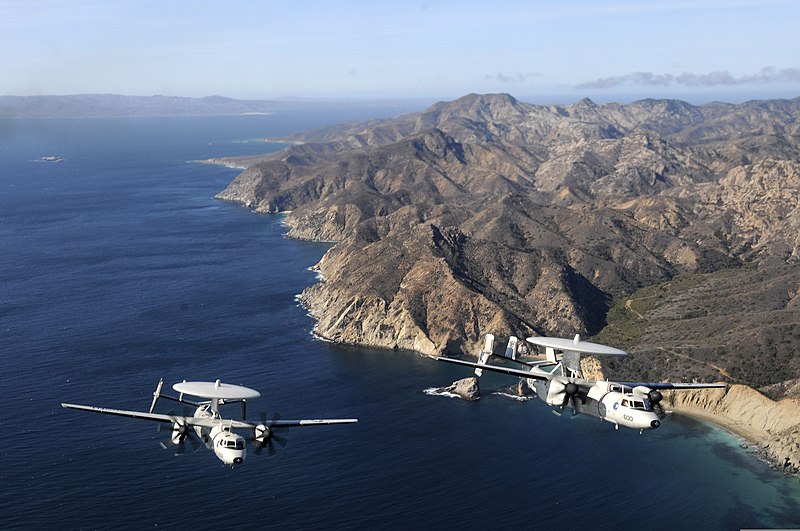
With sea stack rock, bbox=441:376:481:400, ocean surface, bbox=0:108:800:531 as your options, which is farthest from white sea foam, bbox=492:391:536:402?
sea stack rock, bbox=441:376:481:400

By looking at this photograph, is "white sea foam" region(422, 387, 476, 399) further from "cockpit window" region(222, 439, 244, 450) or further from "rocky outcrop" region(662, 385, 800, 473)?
"cockpit window" region(222, 439, 244, 450)

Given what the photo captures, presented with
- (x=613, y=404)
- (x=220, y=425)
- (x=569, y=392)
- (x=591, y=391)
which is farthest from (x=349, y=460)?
(x=613, y=404)

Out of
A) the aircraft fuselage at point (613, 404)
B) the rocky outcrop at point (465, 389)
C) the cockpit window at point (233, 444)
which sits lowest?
the rocky outcrop at point (465, 389)

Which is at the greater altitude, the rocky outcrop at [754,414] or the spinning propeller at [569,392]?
the spinning propeller at [569,392]

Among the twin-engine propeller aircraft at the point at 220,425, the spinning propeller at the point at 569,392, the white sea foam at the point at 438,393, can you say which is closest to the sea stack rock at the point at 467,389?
the white sea foam at the point at 438,393

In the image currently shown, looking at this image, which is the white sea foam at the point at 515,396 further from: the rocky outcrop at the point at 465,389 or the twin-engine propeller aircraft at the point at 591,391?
the twin-engine propeller aircraft at the point at 591,391

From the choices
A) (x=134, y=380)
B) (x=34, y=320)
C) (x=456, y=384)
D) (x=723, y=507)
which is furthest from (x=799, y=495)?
(x=34, y=320)
